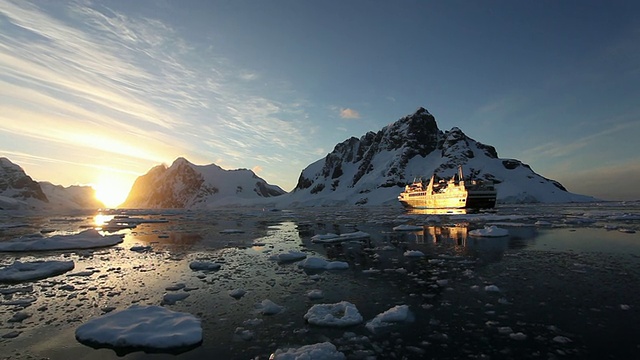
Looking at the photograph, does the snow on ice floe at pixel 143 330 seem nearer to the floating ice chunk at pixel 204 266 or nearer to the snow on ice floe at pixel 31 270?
the floating ice chunk at pixel 204 266

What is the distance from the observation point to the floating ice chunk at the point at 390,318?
790cm

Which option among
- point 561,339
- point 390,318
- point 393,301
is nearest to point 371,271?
point 393,301

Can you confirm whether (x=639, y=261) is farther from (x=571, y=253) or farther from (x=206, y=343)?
(x=206, y=343)

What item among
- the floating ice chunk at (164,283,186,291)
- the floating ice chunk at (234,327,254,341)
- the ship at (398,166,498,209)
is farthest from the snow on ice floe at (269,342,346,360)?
the ship at (398,166,498,209)

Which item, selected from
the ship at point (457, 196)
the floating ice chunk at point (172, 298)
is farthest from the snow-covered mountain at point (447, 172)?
the floating ice chunk at point (172, 298)

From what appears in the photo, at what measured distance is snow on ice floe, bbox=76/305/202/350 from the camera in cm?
703

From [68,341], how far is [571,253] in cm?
2014

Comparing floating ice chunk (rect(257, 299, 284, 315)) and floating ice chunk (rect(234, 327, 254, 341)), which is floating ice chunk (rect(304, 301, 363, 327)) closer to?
floating ice chunk (rect(257, 299, 284, 315))

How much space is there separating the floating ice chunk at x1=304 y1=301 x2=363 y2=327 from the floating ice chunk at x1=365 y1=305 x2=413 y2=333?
393 mm

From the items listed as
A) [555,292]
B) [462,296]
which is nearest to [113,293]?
[462,296]

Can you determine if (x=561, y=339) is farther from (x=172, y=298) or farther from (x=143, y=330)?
(x=172, y=298)

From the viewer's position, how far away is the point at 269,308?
29.8 ft

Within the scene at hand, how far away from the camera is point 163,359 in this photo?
6480 mm

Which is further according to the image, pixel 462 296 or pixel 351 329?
pixel 462 296
